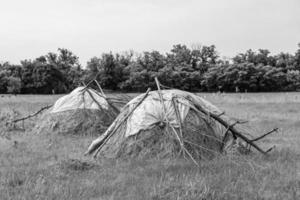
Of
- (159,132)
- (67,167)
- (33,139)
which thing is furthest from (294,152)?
(33,139)

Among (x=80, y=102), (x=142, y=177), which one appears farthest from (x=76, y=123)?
(x=142, y=177)

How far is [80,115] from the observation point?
11.6 metres

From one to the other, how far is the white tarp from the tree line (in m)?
42.8

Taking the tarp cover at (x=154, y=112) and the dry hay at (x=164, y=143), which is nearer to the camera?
the dry hay at (x=164, y=143)

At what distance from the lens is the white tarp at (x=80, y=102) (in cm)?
1189

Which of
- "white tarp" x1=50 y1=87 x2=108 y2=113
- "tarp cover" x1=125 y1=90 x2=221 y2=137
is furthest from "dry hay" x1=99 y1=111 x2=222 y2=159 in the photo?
"white tarp" x1=50 y1=87 x2=108 y2=113

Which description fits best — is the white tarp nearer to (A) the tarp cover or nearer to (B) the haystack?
(B) the haystack

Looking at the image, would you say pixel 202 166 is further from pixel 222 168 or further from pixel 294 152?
pixel 294 152

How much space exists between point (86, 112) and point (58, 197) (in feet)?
23.9

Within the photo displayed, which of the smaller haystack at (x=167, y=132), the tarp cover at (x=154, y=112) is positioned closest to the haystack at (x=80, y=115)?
the smaller haystack at (x=167, y=132)

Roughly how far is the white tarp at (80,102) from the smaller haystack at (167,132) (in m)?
3.93

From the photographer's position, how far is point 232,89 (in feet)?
198

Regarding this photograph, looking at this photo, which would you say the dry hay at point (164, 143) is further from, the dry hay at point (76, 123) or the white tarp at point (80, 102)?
the white tarp at point (80, 102)

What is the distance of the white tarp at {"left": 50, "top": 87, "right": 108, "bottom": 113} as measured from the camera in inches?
468
